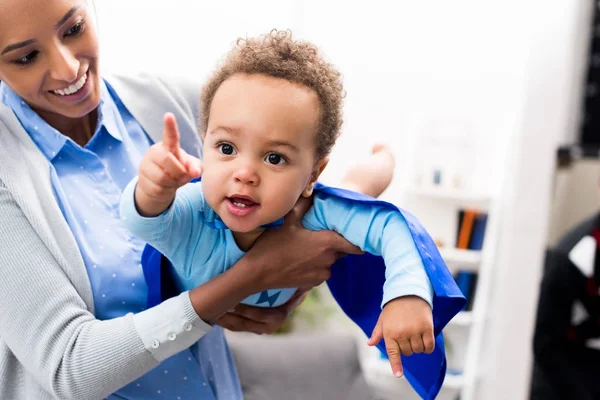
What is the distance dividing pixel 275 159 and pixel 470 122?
2429 mm

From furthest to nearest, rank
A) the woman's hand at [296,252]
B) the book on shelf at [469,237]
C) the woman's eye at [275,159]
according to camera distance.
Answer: the book on shelf at [469,237]
the woman's hand at [296,252]
the woman's eye at [275,159]

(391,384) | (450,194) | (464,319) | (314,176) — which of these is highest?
(314,176)

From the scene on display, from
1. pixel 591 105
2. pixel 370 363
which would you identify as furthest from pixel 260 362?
pixel 591 105

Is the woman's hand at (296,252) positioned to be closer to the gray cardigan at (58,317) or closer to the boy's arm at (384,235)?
the boy's arm at (384,235)

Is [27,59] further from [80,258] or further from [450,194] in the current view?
[450,194]

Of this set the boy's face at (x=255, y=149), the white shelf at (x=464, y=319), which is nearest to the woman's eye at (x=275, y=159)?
the boy's face at (x=255, y=149)

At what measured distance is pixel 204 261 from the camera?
38.6 inches

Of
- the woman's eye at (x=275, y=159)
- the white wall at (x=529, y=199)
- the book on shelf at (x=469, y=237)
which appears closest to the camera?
the woman's eye at (x=275, y=159)

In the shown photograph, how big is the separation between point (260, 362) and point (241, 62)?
4.33 ft

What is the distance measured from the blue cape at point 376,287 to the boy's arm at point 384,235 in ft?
0.03

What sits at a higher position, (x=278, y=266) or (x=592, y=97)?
(x=592, y=97)

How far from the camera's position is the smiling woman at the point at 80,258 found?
0.92m

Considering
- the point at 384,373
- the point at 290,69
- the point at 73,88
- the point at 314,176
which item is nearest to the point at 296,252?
the point at 314,176

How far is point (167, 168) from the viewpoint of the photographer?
30.2 inches
